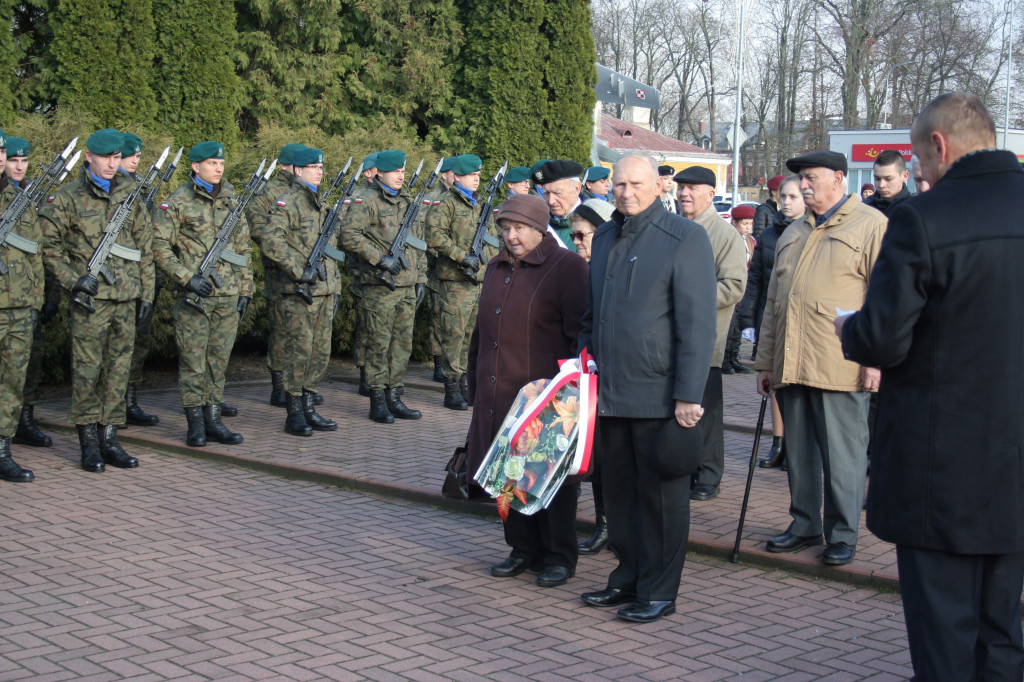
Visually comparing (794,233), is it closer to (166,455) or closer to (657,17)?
(166,455)

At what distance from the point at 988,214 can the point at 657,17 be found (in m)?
62.9

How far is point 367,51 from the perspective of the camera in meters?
16.1

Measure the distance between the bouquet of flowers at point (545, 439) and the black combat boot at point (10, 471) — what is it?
154 inches

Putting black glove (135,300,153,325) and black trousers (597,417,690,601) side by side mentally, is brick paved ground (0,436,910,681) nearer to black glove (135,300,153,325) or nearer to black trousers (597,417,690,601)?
black trousers (597,417,690,601)

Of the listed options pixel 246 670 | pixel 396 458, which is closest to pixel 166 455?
pixel 396 458

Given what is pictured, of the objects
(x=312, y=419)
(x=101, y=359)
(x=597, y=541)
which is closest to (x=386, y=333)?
(x=312, y=419)

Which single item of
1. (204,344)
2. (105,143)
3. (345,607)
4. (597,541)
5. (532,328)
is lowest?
(345,607)

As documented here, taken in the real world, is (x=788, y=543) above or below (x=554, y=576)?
above

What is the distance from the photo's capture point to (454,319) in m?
10.4

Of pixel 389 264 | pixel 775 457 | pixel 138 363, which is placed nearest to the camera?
pixel 775 457

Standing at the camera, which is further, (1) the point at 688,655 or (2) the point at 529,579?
(2) the point at 529,579

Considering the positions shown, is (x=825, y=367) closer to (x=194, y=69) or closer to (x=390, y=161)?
(x=390, y=161)

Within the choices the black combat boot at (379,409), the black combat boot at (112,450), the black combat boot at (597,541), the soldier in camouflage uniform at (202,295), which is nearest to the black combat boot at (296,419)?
the soldier in camouflage uniform at (202,295)

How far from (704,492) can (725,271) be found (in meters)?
1.44
